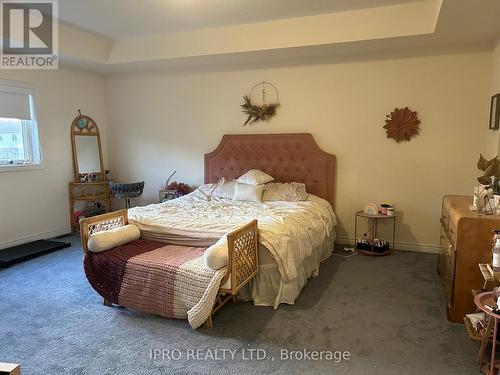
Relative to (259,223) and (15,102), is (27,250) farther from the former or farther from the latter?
(259,223)

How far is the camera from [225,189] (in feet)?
15.6

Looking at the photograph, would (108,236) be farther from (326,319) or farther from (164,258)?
(326,319)

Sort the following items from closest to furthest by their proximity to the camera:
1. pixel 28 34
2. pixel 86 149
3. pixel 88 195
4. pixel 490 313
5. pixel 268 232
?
pixel 490 313
pixel 268 232
pixel 28 34
pixel 88 195
pixel 86 149

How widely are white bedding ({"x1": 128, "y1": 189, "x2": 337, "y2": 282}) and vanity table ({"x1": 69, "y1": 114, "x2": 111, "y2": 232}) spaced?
6.34 ft

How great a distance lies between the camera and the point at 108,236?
9.97ft

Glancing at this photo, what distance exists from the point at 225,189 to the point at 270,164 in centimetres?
73

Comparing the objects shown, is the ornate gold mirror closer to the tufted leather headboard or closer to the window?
the window

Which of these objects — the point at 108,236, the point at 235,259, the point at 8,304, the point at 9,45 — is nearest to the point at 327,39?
the point at 235,259

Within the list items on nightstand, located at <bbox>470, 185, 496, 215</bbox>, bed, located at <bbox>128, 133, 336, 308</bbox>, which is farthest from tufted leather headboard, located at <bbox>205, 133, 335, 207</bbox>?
items on nightstand, located at <bbox>470, 185, 496, 215</bbox>

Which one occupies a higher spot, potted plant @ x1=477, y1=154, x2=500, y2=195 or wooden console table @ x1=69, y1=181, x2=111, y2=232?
potted plant @ x1=477, y1=154, x2=500, y2=195

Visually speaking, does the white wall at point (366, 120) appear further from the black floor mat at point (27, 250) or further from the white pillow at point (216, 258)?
the white pillow at point (216, 258)

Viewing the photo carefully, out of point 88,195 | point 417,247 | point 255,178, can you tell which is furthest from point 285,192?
point 88,195

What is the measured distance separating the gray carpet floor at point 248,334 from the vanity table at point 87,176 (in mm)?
2075

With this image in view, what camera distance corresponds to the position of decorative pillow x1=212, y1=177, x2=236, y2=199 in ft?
15.4
